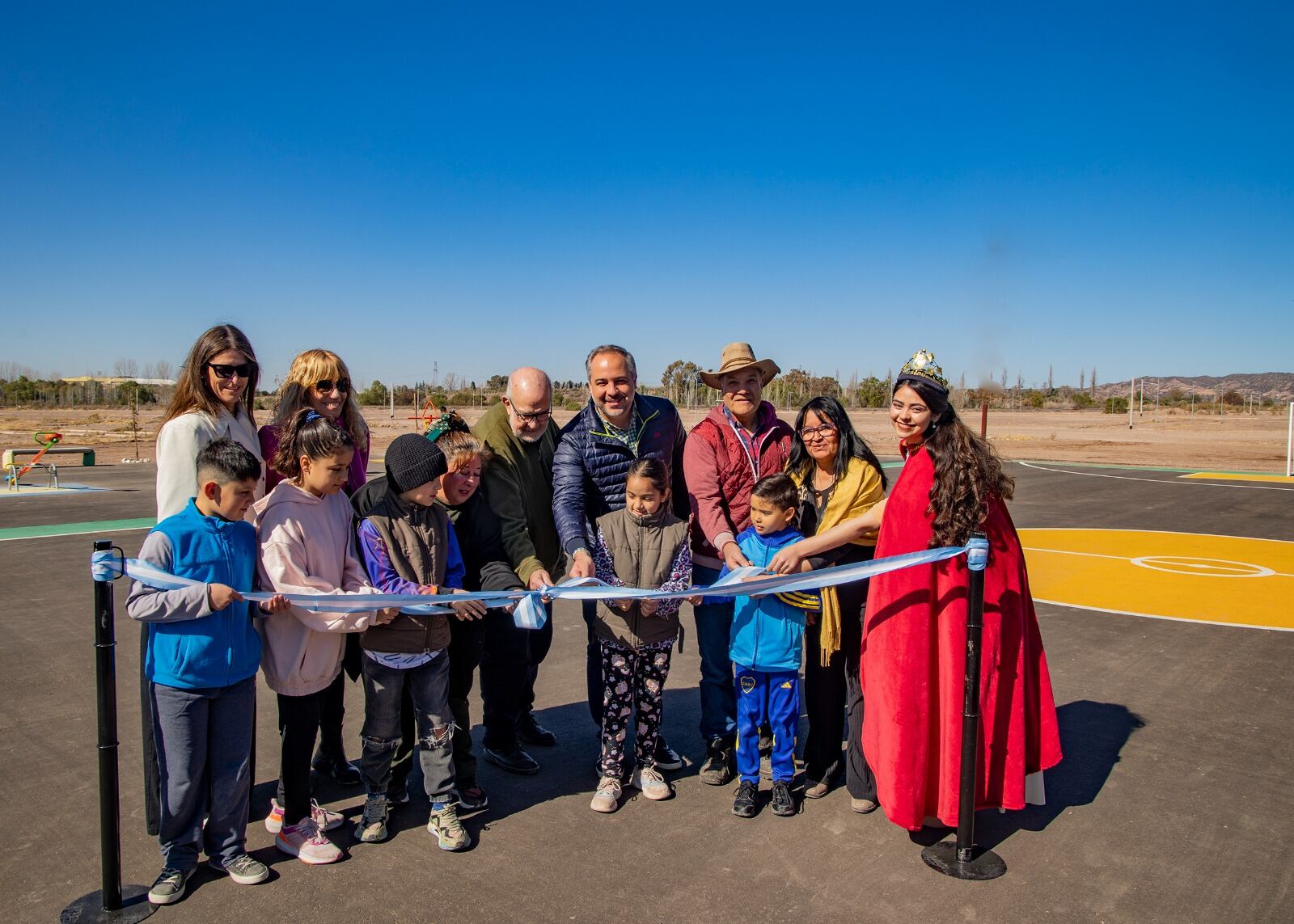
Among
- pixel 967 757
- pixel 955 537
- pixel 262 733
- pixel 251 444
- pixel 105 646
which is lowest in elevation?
pixel 262 733

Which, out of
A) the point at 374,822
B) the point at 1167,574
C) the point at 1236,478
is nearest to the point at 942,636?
the point at 374,822

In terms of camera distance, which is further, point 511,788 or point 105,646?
point 511,788

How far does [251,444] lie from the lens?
13.9 ft

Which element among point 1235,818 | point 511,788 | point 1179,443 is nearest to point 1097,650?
point 1235,818

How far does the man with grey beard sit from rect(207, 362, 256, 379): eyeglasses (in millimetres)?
1158

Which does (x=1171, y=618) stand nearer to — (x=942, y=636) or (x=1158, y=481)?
(x=942, y=636)

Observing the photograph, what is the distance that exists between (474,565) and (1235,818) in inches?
148

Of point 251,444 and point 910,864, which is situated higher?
point 251,444

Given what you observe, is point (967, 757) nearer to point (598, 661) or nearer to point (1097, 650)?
point (598, 661)

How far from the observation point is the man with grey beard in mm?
4441

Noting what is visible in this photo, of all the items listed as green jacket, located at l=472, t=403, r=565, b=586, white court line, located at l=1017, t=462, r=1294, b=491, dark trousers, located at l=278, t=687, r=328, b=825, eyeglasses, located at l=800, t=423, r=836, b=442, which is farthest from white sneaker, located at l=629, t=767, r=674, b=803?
white court line, located at l=1017, t=462, r=1294, b=491

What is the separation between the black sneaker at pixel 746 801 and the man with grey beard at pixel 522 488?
1113mm

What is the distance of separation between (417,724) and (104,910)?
129 cm

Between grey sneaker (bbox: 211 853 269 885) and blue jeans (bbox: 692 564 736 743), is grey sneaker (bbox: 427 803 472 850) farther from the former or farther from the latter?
blue jeans (bbox: 692 564 736 743)
